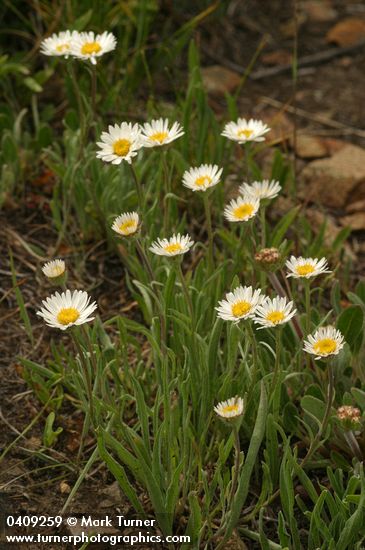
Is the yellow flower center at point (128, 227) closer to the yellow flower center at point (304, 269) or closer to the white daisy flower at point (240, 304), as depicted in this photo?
the white daisy flower at point (240, 304)

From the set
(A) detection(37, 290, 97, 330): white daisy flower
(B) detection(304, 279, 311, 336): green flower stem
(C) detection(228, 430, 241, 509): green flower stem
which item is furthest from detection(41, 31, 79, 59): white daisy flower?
(C) detection(228, 430, 241, 509): green flower stem

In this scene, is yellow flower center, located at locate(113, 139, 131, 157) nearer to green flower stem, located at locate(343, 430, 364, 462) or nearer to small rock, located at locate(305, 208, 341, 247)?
green flower stem, located at locate(343, 430, 364, 462)

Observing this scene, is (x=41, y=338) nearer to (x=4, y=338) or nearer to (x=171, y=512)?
(x=4, y=338)

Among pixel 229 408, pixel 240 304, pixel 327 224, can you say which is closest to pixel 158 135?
pixel 240 304

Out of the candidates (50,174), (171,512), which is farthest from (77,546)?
(50,174)

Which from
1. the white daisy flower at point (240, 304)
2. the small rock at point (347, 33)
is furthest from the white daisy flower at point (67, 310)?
the small rock at point (347, 33)

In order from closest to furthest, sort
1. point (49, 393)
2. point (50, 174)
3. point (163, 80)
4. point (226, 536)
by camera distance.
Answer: point (226, 536)
point (49, 393)
point (50, 174)
point (163, 80)
